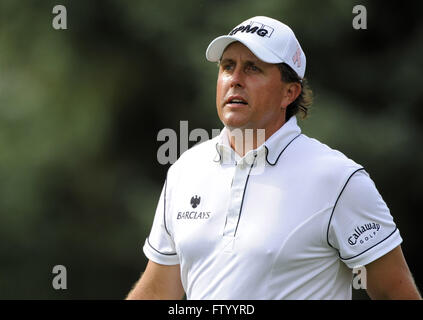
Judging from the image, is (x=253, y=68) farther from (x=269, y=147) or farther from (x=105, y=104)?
(x=105, y=104)

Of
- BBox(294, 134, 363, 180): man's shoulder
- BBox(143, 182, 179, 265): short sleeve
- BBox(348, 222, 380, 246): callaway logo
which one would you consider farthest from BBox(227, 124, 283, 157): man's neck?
BBox(348, 222, 380, 246): callaway logo

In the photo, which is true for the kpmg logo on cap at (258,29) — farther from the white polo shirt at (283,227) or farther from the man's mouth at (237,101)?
the white polo shirt at (283,227)

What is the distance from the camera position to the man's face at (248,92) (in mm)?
3379

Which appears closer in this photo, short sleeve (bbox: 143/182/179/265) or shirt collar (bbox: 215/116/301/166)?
shirt collar (bbox: 215/116/301/166)

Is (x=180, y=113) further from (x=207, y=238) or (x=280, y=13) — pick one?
(x=207, y=238)

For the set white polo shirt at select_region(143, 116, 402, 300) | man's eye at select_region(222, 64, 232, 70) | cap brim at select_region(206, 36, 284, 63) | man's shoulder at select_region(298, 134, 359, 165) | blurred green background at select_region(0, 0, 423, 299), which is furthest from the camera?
blurred green background at select_region(0, 0, 423, 299)

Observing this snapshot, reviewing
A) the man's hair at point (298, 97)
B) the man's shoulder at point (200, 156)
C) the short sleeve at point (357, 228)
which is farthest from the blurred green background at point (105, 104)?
the short sleeve at point (357, 228)

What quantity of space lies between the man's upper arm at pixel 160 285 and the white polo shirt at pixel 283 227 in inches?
6.9

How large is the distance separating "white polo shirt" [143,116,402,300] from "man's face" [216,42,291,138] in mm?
112

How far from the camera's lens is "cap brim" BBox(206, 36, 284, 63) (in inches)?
133

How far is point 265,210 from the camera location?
3.19 m

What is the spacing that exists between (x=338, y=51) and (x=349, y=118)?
2.31 ft

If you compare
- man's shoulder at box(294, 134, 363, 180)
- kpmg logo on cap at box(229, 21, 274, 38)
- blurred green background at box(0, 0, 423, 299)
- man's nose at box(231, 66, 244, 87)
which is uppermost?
kpmg logo on cap at box(229, 21, 274, 38)

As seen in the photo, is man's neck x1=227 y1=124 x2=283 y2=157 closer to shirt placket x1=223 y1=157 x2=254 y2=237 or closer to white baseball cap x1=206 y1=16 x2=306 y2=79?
shirt placket x1=223 y1=157 x2=254 y2=237
